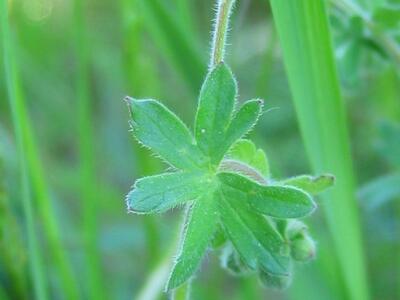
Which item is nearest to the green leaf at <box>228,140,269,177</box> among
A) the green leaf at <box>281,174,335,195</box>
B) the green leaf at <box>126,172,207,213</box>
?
the green leaf at <box>281,174,335,195</box>

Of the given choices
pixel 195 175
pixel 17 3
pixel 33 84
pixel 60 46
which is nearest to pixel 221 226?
pixel 195 175

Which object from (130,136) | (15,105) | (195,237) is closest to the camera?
(195,237)

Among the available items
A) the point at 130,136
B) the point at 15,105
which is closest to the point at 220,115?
the point at 15,105

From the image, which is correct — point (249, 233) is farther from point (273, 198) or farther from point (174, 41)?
point (174, 41)

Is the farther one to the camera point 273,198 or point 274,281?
point 274,281

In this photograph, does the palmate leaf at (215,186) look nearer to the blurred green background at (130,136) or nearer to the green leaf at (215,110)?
the green leaf at (215,110)

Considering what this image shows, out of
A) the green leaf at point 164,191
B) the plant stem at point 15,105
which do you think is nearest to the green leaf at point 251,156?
the green leaf at point 164,191

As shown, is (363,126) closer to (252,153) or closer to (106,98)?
(106,98)
